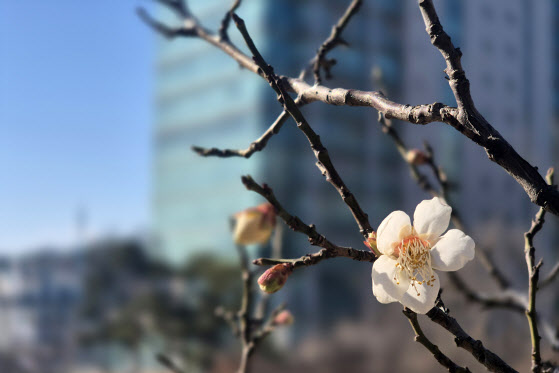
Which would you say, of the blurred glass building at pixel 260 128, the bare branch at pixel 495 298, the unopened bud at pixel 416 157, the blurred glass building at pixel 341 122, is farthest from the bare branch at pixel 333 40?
the blurred glass building at pixel 341 122

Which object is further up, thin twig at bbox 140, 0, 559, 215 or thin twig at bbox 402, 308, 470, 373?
thin twig at bbox 140, 0, 559, 215

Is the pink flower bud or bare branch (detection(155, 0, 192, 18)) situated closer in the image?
the pink flower bud

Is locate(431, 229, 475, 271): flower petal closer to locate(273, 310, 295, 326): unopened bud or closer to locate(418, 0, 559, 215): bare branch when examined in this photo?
locate(418, 0, 559, 215): bare branch

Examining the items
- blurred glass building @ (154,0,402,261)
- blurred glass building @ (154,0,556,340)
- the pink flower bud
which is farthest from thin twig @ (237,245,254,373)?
blurred glass building @ (154,0,556,340)

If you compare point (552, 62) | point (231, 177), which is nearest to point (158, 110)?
point (231, 177)

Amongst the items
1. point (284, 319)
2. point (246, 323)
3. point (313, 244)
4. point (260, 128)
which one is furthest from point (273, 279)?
point (260, 128)
